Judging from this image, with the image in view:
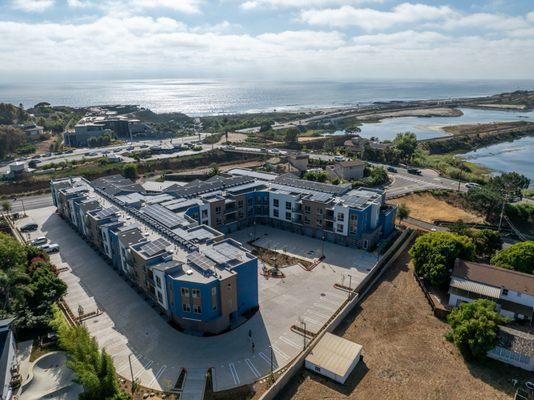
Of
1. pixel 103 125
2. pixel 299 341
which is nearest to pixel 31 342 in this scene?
pixel 299 341

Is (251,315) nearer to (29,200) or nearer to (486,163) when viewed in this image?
(29,200)

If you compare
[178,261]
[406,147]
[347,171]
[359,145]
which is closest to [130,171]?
[347,171]

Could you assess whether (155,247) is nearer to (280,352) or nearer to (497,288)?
(280,352)

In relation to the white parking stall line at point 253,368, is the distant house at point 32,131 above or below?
above

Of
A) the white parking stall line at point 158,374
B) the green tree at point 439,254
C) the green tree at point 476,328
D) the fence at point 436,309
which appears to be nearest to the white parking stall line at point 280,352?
the white parking stall line at point 158,374

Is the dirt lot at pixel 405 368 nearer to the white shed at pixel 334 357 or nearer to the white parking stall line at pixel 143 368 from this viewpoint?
the white shed at pixel 334 357
